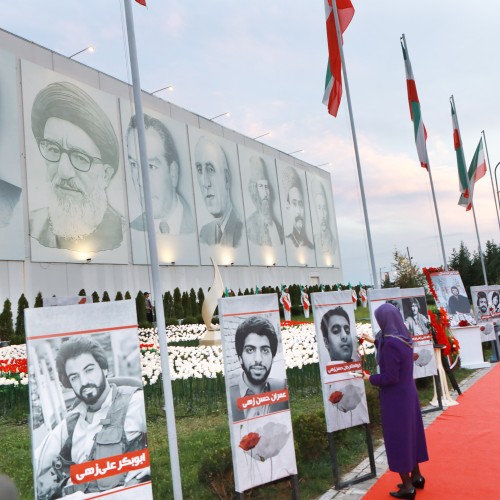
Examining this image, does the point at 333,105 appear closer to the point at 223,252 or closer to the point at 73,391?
the point at 73,391

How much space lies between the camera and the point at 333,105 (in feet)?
31.6

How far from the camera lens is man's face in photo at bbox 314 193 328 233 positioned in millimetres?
47094

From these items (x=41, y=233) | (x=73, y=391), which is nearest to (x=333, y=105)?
(x=73, y=391)

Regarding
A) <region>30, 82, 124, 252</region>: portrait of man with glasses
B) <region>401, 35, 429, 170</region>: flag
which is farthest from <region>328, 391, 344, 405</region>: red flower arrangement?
<region>30, 82, 124, 252</region>: portrait of man with glasses

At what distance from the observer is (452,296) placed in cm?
1253

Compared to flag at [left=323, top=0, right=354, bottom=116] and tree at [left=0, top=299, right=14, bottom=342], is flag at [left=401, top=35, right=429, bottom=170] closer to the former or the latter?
flag at [left=323, top=0, right=354, bottom=116]

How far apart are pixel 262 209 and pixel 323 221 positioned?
414 inches

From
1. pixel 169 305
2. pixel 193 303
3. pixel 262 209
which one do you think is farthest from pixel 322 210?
pixel 169 305

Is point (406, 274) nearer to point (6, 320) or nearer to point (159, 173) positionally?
point (159, 173)

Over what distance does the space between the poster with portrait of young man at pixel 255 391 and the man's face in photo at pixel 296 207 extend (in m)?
38.0

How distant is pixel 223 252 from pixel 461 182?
20.0m

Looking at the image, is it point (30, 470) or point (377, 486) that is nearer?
point (377, 486)

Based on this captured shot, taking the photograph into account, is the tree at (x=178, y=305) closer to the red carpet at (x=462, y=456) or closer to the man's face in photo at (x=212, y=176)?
the man's face in photo at (x=212, y=176)

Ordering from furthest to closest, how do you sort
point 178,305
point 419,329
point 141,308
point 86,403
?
point 178,305 → point 141,308 → point 419,329 → point 86,403
